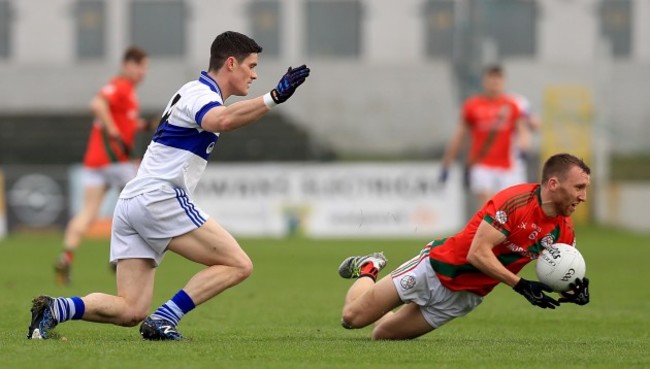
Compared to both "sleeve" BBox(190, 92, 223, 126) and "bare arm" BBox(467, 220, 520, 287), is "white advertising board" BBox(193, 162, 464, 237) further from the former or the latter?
"sleeve" BBox(190, 92, 223, 126)

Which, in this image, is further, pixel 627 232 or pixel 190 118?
pixel 627 232

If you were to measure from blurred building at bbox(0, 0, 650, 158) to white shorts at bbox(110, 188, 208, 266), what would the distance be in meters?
24.3

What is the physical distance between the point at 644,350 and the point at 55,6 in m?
31.0

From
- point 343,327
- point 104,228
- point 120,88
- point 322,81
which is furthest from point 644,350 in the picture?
point 322,81

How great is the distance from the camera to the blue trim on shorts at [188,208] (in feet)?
27.4

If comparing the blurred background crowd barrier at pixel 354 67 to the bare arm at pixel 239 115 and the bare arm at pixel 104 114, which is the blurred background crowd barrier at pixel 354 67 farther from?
the bare arm at pixel 239 115

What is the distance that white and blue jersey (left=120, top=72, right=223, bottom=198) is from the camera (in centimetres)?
830

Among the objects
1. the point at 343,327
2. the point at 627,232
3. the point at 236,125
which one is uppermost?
the point at 236,125

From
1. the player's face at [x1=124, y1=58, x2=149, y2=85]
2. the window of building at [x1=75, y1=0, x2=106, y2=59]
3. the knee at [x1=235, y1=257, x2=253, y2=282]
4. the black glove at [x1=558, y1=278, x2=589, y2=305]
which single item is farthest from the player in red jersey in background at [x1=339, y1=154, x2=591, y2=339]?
the window of building at [x1=75, y1=0, x2=106, y2=59]

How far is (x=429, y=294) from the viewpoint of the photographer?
8922mm

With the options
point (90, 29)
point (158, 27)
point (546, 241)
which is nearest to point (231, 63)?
point (546, 241)

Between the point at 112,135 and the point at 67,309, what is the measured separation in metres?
7.22

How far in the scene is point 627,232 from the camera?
90.1 feet

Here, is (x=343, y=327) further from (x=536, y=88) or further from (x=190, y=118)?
(x=536, y=88)
